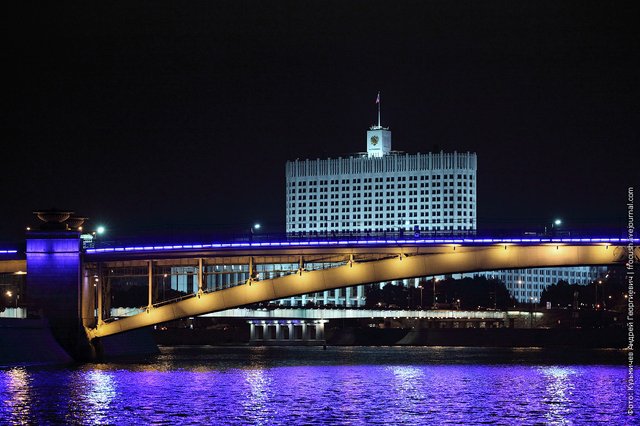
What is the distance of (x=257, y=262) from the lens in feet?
414

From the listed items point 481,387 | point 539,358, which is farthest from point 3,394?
point 539,358

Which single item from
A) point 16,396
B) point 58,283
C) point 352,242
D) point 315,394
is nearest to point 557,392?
point 315,394

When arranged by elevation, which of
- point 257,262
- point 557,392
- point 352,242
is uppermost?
point 352,242

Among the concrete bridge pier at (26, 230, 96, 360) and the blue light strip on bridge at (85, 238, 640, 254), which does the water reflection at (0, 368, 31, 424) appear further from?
the blue light strip on bridge at (85, 238, 640, 254)

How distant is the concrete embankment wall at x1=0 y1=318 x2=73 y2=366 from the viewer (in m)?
114

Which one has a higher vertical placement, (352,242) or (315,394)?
(352,242)

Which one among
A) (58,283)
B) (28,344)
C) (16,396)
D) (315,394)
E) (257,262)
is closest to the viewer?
(16,396)

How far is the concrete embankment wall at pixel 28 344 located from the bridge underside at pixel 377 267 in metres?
4.45

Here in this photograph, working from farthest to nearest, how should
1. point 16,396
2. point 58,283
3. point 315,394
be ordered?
point 58,283 → point 315,394 → point 16,396

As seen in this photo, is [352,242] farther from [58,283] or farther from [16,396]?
[16,396]

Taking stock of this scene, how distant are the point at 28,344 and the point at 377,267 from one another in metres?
27.7

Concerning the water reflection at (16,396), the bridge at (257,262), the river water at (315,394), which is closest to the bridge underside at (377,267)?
the bridge at (257,262)

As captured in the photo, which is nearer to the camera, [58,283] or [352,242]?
[352,242]

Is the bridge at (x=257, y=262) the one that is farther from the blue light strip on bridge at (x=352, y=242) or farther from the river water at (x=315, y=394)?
the river water at (x=315, y=394)
